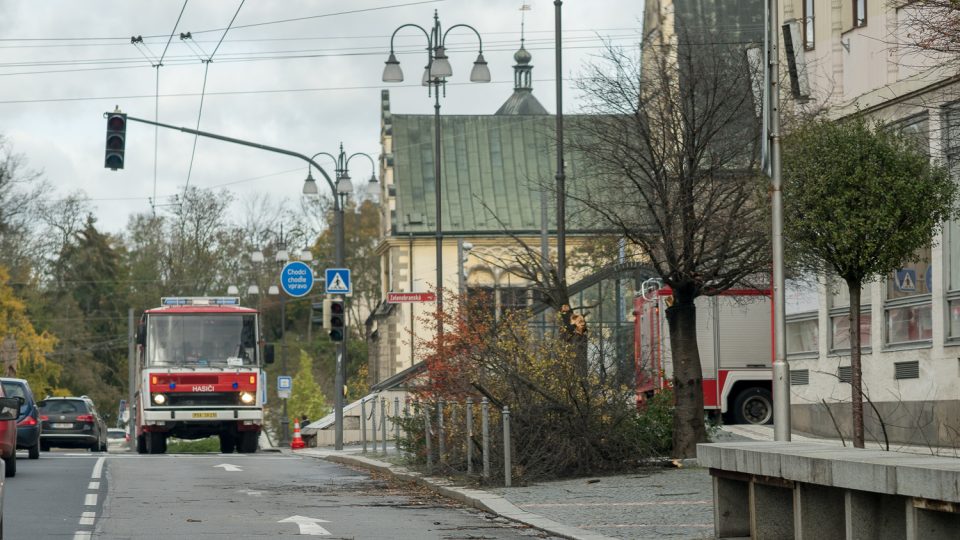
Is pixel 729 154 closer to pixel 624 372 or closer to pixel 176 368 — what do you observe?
pixel 624 372

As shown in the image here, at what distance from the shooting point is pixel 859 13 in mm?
28016

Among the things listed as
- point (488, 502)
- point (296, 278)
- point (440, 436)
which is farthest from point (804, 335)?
point (488, 502)

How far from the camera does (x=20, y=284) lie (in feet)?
266

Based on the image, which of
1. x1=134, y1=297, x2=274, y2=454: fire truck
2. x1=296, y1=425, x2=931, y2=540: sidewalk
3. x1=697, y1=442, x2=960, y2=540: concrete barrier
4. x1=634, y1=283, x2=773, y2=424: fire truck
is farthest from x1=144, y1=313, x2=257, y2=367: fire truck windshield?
x1=697, y1=442, x2=960, y2=540: concrete barrier

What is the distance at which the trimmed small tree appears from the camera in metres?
17.5

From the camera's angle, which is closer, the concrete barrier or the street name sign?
the concrete barrier

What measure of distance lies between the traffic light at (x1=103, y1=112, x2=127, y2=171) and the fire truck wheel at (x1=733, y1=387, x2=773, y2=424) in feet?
43.6

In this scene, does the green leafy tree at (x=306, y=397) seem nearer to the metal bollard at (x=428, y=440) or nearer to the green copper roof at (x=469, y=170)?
the green copper roof at (x=469, y=170)

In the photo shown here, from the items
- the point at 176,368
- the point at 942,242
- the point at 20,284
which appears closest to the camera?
the point at 942,242

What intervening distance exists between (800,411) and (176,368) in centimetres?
1306

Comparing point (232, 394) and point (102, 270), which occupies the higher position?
point (102, 270)

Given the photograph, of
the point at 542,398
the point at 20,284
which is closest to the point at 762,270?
the point at 542,398

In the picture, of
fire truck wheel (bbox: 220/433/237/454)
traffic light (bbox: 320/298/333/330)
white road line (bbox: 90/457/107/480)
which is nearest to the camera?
white road line (bbox: 90/457/107/480)

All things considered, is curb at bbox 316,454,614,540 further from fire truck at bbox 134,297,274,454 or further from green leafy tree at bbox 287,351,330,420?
green leafy tree at bbox 287,351,330,420
